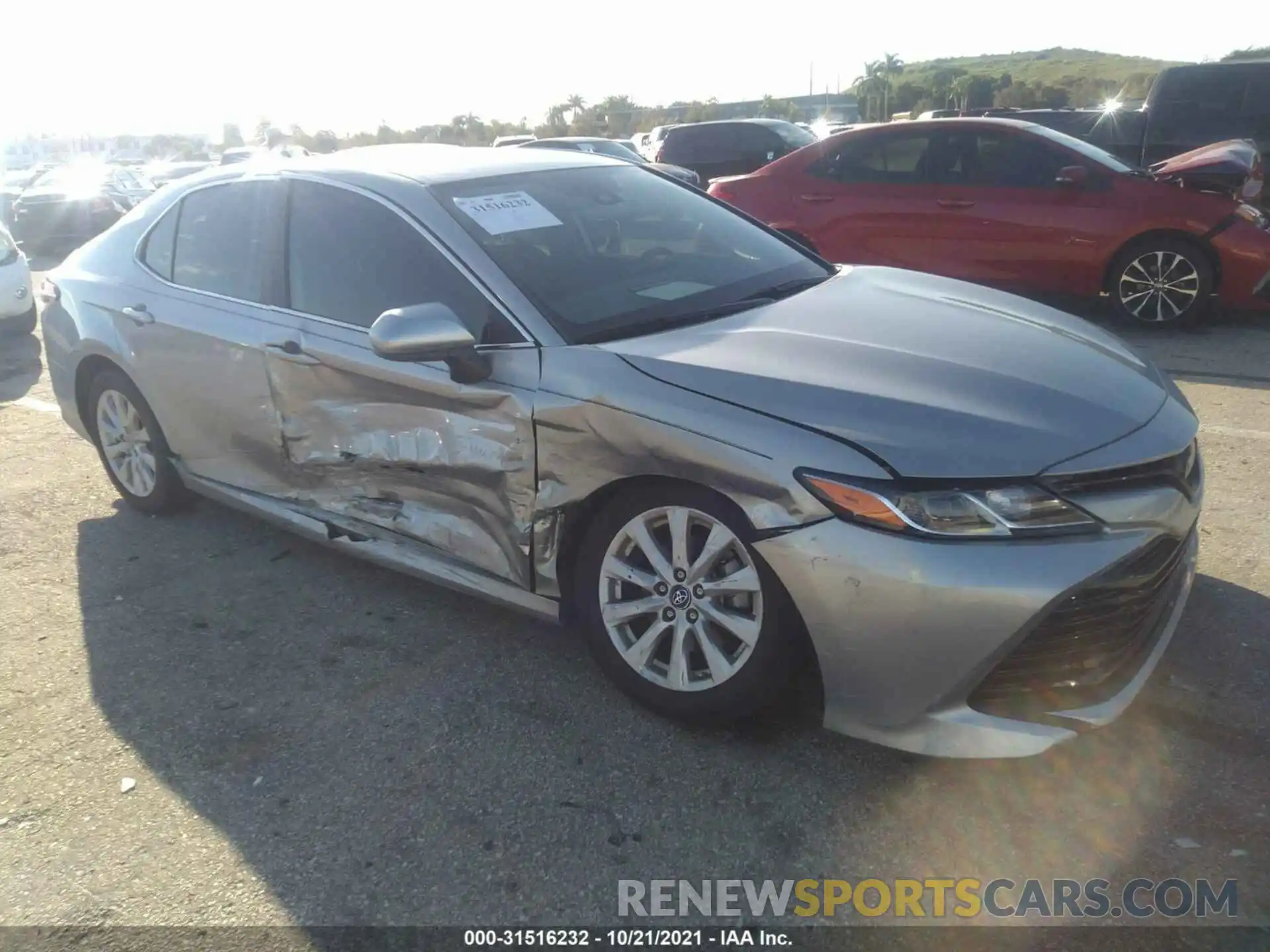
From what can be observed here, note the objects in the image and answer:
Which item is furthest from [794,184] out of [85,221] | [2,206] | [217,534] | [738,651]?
[2,206]

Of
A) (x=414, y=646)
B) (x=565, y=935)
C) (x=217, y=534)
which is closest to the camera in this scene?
(x=565, y=935)

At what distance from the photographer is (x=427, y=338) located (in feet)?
9.89

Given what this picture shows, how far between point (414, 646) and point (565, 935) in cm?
147

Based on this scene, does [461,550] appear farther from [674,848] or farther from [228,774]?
[674,848]

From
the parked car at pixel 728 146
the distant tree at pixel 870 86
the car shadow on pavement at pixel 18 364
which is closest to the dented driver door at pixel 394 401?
the car shadow on pavement at pixel 18 364

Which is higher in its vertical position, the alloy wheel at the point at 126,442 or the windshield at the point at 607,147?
the windshield at the point at 607,147

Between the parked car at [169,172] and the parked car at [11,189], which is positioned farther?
the parked car at [169,172]

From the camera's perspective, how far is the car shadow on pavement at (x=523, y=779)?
2.51 m

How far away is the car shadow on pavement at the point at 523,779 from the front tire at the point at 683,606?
17 cm

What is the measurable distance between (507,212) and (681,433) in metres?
1.24

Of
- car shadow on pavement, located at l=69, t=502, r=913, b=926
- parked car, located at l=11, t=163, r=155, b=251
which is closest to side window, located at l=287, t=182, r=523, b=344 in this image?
car shadow on pavement, located at l=69, t=502, r=913, b=926

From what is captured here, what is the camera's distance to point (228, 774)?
2.98 meters

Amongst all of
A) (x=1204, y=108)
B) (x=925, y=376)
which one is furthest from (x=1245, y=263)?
(x=925, y=376)

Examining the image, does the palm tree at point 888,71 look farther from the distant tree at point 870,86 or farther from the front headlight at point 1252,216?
the front headlight at point 1252,216
